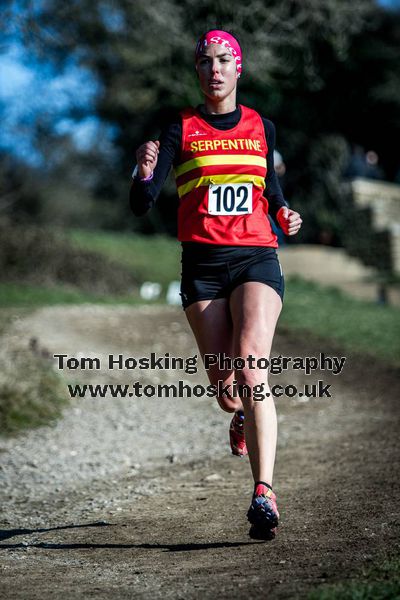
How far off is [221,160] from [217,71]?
1.55ft

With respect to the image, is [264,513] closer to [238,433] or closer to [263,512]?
[263,512]

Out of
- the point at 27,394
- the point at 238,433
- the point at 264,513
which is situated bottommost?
the point at 264,513

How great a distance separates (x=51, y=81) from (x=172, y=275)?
17.1 ft

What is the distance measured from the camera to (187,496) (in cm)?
571

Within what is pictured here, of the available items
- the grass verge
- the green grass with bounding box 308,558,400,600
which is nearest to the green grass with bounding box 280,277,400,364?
the grass verge

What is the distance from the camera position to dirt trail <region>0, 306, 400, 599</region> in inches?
151

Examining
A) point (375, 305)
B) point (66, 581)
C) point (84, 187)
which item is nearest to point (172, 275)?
point (375, 305)

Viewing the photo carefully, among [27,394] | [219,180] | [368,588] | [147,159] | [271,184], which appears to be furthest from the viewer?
[27,394]

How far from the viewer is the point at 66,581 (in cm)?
389

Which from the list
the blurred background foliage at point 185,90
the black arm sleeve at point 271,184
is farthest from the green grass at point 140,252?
the black arm sleeve at point 271,184

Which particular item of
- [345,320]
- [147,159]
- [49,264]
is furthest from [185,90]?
[147,159]

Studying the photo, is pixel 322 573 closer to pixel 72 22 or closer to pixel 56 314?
pixel 56 314

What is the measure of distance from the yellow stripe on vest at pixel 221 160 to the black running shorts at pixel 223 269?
1.32ft

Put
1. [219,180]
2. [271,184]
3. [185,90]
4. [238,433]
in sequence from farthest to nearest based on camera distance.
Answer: [185,90] < [238,433] < [271,184] < [219,180]
